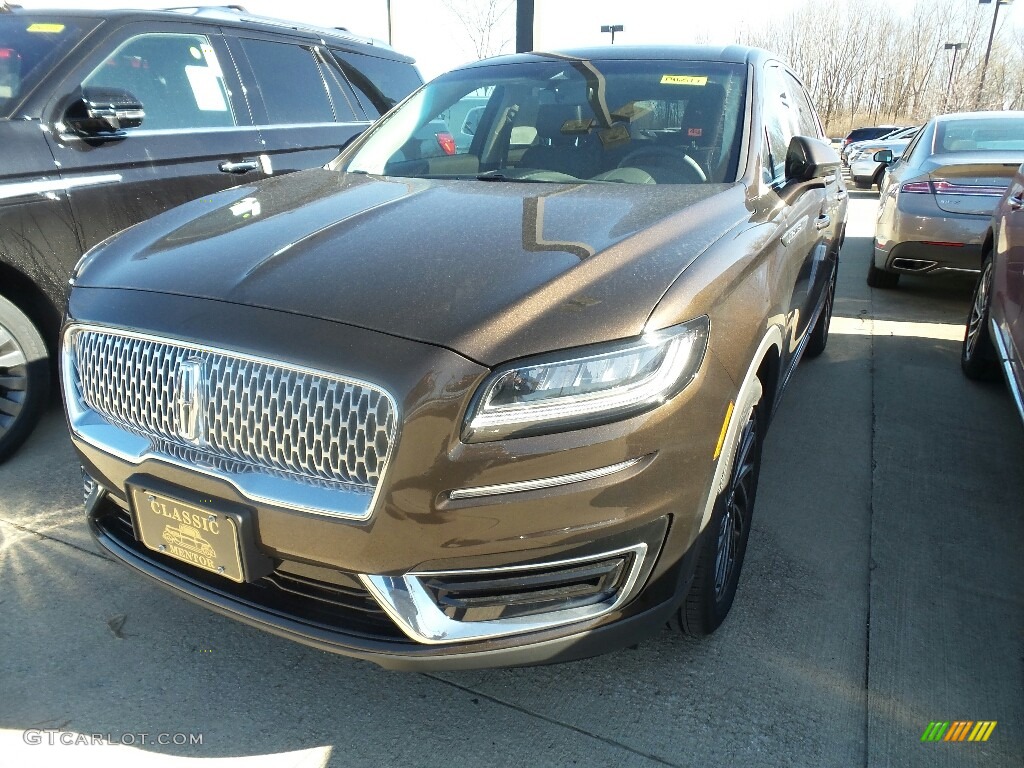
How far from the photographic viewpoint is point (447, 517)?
167cm

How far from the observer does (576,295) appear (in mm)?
1800

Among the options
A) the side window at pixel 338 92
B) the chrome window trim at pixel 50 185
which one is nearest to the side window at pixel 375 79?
the side window at pixel 338 92

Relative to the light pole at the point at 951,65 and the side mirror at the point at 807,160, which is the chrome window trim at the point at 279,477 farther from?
the light pole at the point at 951,65

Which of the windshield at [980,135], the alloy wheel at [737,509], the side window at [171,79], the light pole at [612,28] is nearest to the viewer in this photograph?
the alloy wheel at [737,509]

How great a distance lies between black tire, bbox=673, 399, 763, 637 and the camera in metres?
2.06

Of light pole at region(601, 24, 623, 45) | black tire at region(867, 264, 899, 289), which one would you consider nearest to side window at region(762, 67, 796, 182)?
black tire at region(867, 264, 899, 289)

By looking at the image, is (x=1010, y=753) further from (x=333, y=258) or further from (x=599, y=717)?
(x=333, y=258)

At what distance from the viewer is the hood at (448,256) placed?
174 cm

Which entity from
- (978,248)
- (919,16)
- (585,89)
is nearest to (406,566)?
(585,89)

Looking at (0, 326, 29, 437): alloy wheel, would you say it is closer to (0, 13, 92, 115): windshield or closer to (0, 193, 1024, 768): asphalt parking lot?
(0, 193, 1024, 768): asphalt parking lot

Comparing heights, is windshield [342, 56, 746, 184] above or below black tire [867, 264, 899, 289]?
above

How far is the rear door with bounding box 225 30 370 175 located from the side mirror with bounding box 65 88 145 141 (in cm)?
87

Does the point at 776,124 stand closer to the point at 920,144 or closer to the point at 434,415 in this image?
the point at 434,415

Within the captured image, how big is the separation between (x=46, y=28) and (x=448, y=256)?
3.06m
